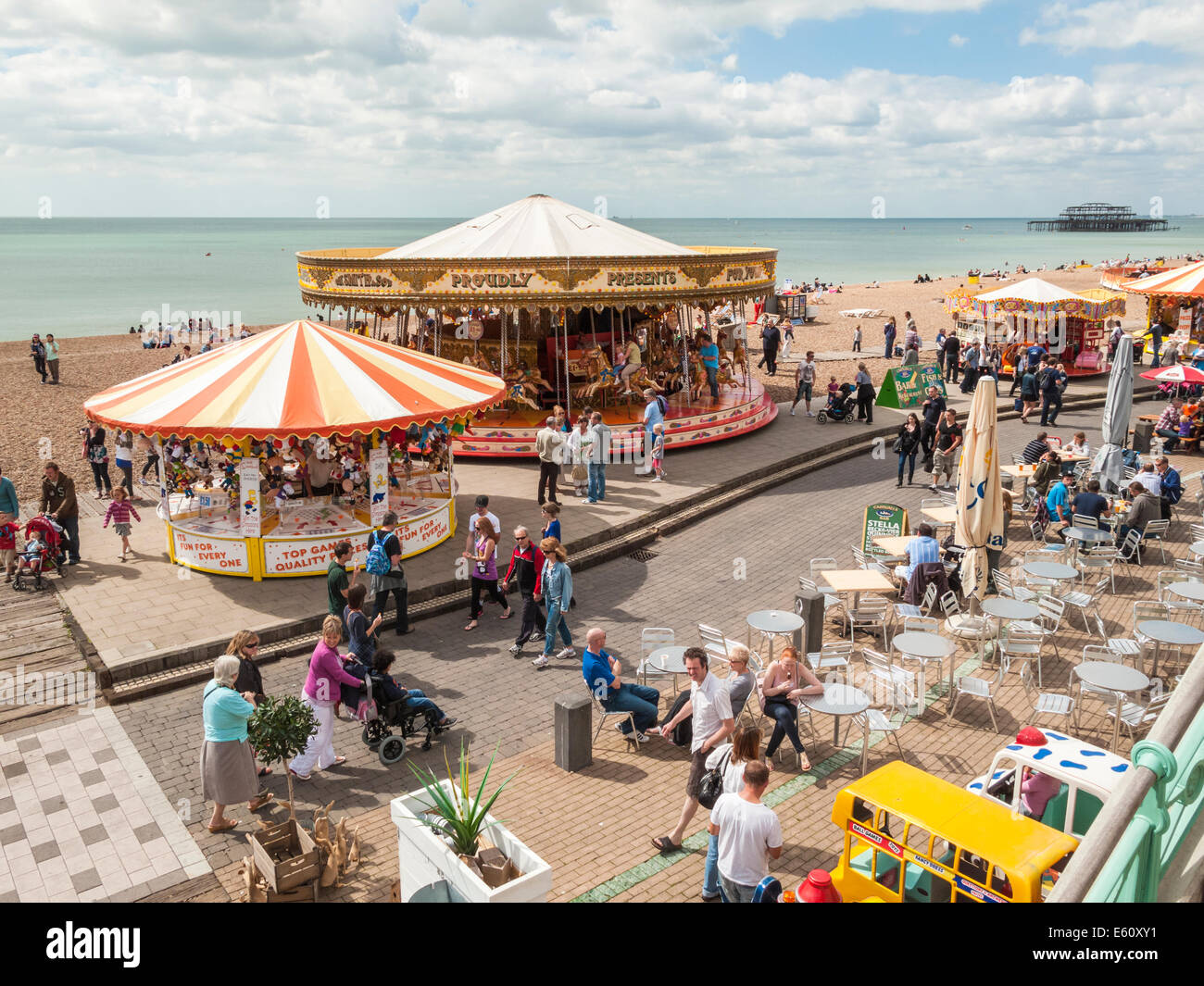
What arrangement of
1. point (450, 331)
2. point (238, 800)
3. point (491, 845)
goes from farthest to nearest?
1. point (450, 331)
2. point (238, 800)
3. point (491, 845)

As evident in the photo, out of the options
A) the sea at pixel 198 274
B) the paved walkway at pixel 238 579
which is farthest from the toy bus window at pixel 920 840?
the sea at pixel 198 274

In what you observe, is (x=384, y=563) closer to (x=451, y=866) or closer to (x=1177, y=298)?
(x=451, y=866)

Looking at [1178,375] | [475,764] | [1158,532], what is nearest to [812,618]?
[475,764]

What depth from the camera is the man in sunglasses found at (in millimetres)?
10742

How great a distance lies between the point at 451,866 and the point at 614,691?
10.8ft

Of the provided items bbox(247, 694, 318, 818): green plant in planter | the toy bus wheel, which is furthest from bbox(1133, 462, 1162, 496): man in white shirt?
bbox(247, 694, 318, 818): green plant in planter

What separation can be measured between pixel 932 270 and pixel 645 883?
108422 millimetres

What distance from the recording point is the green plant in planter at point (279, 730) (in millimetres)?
7137

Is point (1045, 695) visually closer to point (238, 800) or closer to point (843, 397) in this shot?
point (238, 800)

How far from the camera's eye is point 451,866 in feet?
18.0

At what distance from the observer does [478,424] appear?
20000 millimetres

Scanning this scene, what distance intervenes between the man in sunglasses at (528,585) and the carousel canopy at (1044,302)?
21.9 metres

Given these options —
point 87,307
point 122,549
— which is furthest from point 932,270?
point 122,549

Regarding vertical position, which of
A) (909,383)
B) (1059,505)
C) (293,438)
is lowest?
(1059,505)
